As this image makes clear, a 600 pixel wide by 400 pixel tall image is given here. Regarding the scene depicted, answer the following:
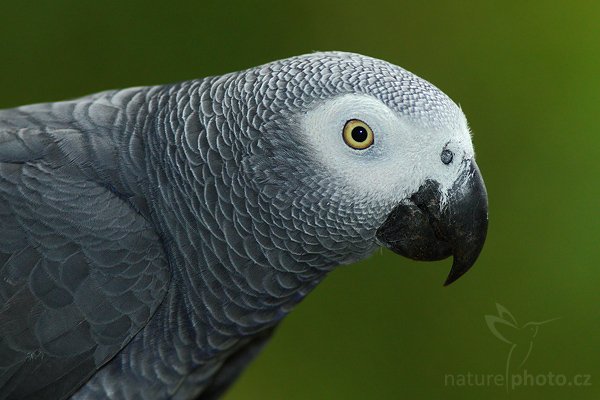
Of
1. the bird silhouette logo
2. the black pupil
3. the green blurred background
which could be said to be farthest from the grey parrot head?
the green blurred background

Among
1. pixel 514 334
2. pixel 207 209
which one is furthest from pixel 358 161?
pixel 514 334

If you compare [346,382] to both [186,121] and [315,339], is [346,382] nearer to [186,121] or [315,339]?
[315,339]

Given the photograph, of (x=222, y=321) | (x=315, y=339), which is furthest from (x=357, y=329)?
(x=222, y=321)

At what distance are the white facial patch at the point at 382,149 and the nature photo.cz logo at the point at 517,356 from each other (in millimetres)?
1558

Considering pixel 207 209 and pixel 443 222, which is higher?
pixel 443 222

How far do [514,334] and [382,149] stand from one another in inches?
67.6

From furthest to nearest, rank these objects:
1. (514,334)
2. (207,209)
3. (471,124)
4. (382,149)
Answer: (471,124) < (514,334) < (207,209) < (382,149)

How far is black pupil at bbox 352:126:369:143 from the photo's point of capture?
1.40 metres

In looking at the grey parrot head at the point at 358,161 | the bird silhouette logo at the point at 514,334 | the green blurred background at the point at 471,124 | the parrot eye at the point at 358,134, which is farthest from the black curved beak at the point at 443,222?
the green blurred background at the point at 471,124

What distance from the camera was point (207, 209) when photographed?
→ 59.1 inches

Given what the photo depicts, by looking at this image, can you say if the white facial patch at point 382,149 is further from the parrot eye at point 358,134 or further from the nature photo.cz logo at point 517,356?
the nature photo.cz logo at point 517,356

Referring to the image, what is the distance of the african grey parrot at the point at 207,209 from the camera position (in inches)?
55.8

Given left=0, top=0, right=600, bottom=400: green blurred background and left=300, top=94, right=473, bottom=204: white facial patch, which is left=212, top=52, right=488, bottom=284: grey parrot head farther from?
left=0, top=0, right=600, bottom=400: green blurred background

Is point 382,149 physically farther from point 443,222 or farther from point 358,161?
point 443,222
